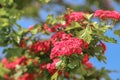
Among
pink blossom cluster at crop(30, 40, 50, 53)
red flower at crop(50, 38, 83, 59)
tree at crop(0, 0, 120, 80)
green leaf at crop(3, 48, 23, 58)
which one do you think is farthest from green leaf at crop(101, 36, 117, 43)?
green leaf at crop(3, 48, 23, 58)

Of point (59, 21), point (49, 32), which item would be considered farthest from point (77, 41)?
point (49, 32)

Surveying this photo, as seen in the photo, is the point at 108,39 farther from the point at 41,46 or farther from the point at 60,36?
the point at 41,46

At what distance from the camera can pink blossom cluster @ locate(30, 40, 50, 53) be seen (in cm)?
490

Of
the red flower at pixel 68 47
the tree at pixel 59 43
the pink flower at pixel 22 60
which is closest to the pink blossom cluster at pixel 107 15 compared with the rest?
the tree at pixel 59 43

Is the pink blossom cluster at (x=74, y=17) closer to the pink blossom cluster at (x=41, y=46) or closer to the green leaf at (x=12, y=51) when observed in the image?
the pink blossom cluster at (x=41, y=46)

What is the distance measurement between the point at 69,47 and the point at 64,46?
6 cm

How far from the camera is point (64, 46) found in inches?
160

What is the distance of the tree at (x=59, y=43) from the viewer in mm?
4129

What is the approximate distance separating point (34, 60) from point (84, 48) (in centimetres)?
119

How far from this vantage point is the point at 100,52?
14.8ft

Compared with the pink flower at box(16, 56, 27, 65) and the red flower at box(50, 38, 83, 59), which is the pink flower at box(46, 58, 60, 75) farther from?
the pink flower at box(16, 56, 27, 65)

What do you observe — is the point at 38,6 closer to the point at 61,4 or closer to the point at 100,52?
the point at 61,4

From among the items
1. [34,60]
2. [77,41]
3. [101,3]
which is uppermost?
[101,3]

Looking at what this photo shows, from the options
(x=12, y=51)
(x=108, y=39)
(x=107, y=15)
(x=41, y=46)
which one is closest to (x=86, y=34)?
(x=108, y=39)
